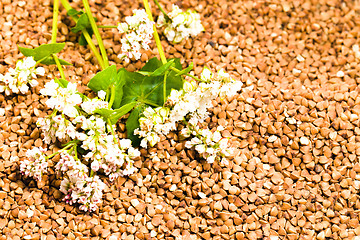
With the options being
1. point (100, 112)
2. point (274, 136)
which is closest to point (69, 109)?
point (100, 112)

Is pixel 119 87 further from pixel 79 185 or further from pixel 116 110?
pixel 79 185

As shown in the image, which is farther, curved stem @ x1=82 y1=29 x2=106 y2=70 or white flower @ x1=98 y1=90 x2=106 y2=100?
curved stem @ x1=82 y1=29 x2=106 y2=70

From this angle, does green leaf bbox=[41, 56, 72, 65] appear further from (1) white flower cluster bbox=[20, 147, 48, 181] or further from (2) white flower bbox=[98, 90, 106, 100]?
(1) white flower cluster bbox=[20, 147, 48, 181]

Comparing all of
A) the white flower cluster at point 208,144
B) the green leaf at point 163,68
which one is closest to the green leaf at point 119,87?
the green leaf at point 163,68

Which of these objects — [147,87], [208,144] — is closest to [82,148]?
[147,87]

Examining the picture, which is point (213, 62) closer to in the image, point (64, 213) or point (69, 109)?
point (69, 109)

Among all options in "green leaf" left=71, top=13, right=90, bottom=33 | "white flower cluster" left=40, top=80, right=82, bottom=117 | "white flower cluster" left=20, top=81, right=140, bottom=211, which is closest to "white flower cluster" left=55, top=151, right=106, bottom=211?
"white flower cluster" left=20, top=81, right=140, bottom=211

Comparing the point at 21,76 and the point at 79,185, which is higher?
the point at 21,76
